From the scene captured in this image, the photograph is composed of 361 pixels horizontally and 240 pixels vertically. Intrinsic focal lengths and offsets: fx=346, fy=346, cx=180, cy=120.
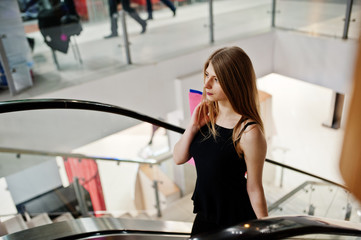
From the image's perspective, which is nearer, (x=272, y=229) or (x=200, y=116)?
(x=272, y=229)

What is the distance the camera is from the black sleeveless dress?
1.73m

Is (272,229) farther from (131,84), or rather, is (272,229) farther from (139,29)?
(139,29)

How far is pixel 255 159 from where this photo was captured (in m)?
1.63

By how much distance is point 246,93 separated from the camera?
5.56 feet

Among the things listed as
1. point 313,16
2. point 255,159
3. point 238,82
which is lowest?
point 313,16

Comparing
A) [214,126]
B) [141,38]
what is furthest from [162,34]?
[214,126]

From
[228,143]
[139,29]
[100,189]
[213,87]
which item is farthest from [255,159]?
[139,29]

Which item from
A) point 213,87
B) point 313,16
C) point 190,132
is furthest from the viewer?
point 313,16

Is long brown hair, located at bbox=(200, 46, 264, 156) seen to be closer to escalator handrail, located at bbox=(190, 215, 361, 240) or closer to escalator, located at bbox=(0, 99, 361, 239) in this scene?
escalator, located at bbox=(0, 99, 361, 239)

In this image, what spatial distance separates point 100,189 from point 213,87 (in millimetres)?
3982

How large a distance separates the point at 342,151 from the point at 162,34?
18.5 feet

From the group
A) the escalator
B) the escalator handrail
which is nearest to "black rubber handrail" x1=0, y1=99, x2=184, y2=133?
the escalator

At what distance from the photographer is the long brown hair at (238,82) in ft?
5.43

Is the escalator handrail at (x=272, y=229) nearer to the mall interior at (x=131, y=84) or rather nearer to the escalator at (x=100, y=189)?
the escalator at (x=100, y=189)
